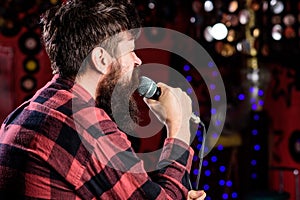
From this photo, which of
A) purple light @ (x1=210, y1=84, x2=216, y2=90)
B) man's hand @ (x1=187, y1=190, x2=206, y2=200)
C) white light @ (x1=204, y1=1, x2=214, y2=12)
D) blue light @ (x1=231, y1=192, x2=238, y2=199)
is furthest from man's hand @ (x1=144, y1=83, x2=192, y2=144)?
blue light @ (x1=231, y1=192, x2=238, y2=199)

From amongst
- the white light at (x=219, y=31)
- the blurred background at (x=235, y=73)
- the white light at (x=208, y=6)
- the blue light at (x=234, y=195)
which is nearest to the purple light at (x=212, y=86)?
the blurred background at (x=235, y=73)

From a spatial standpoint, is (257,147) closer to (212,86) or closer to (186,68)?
(212,86)

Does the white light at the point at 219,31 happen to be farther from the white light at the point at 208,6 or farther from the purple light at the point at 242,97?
the purple light at the point at 242,97

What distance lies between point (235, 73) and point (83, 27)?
4.05m

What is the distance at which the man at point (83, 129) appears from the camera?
39.2 inches

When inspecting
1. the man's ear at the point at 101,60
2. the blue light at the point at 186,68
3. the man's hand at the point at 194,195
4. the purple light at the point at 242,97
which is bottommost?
the purple light at the point at 242,97

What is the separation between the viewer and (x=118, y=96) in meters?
1.15

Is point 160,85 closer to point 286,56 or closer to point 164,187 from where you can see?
point 164,187

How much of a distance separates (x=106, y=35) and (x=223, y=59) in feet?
12.5

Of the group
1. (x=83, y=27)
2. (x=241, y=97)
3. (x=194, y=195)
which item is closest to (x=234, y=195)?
(x=241, y=97)

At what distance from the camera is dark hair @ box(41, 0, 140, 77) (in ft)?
3.61

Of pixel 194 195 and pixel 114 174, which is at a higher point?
pixel 114 174

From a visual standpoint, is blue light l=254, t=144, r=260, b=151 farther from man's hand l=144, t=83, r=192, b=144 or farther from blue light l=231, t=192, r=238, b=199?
man's hand l=144, t=83, r=192, b=144

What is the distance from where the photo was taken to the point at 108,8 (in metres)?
1.11
